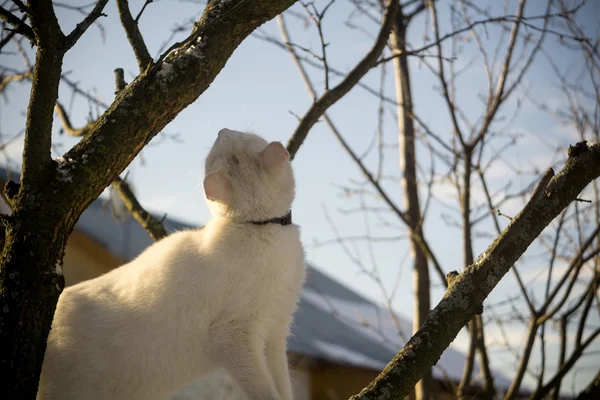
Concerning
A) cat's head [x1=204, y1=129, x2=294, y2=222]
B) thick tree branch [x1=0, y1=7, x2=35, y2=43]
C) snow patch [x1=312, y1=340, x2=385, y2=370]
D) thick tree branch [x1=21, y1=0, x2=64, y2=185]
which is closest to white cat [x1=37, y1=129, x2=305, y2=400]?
cat's head [x1=204, y1=129, x2=294, y2=222]

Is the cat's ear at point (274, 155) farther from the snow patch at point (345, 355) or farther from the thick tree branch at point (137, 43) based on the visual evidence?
the snow patch at point (345, 355)

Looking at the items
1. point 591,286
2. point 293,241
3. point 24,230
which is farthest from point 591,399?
point 24,230

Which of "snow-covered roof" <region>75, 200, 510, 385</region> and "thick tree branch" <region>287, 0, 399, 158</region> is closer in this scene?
"thick tree branch" <region>287, 0, 399, 158</region>

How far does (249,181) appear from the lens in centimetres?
218

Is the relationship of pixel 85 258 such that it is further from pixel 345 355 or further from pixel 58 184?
pixel 58 184

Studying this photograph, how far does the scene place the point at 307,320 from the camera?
728 cm

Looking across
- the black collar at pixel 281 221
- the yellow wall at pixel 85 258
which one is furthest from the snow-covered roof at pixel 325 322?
the black collar at pixel 281 221

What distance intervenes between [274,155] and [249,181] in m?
0.14

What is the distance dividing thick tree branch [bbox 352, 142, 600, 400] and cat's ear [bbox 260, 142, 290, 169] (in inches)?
29.5

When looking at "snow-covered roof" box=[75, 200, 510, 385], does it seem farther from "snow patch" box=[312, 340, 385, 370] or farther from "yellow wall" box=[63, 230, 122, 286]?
"yellow wall" box=[63, 230, 122, 286]

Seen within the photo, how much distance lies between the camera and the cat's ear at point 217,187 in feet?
6.85

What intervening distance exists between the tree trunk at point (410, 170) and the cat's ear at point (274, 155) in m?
1.67

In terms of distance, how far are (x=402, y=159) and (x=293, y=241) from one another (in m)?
2.08

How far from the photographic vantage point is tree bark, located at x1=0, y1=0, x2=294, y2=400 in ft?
5.03
